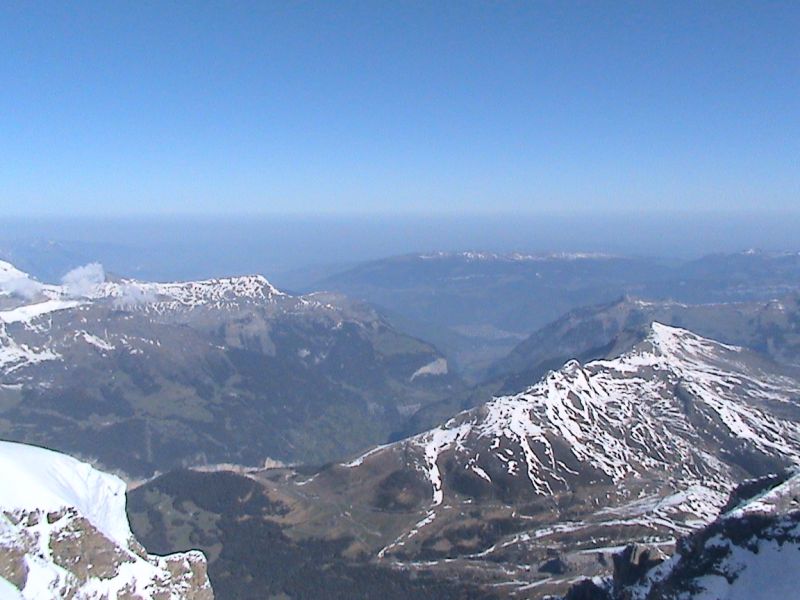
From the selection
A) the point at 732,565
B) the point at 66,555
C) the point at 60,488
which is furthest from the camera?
the point at 60,488

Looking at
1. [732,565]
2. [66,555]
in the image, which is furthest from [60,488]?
[732,565]

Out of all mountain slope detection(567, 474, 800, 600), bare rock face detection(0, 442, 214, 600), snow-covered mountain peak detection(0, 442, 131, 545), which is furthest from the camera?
mountain slope detection(567, 474, 800, 600)

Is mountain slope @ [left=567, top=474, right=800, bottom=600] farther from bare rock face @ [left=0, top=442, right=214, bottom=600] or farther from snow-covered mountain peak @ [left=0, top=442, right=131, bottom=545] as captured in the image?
snow-covered mountain peak @ [left=0, top=442, right=131, bottom=545]

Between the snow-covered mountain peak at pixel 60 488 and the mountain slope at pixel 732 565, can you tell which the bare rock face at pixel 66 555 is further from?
the mountain slope at pixel 732 565

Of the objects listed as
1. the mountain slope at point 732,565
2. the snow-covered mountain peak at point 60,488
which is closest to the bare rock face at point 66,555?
the snow-covered mountain peak at point 60,488

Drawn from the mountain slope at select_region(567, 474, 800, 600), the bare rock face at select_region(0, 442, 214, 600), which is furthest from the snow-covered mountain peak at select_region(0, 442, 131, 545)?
the mountain slope at select_region(567, 474, 800, 600)

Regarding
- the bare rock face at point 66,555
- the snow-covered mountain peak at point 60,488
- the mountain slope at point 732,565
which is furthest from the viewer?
the mountain slope at point 732,565

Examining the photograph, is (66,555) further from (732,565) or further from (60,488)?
(732,565)

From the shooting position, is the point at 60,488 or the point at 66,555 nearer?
the point at 66,555
